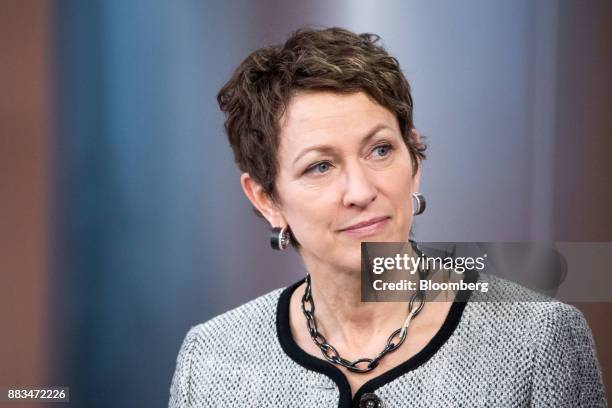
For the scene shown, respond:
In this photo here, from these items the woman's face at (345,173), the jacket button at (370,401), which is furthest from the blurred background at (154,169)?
the jacket button at (370,401)

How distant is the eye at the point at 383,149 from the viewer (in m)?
1.96

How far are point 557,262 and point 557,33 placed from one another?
23.4 inches

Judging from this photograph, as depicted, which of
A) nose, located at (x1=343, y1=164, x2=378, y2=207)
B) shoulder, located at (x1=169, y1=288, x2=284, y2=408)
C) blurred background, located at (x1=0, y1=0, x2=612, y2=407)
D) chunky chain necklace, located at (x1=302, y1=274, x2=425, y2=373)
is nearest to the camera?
nose, located at (x1=343, y1=164, x2=378, y2=207)

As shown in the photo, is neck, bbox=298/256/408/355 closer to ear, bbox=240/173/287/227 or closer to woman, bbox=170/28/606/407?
woman, bbox=170/28/606/407

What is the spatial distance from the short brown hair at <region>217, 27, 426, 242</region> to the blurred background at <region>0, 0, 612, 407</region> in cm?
53

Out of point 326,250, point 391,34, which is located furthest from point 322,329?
point 391,34

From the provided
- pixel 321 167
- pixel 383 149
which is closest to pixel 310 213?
pixel 321 167

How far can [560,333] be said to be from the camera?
1923mm

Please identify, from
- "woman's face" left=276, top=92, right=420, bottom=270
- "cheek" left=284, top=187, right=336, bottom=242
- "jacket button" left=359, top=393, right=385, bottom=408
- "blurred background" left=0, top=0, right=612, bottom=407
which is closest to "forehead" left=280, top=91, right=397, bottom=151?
"woman's face" left=276, top=92, right=420, bottom=270

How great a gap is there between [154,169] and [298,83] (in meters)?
0.81

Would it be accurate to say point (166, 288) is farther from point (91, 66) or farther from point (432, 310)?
point (432, 310)

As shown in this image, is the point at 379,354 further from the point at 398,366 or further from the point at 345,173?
the point at 345,173

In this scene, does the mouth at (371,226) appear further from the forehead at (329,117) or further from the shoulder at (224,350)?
the shoulder at (224,350)

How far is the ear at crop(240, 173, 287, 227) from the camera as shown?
212 cm
